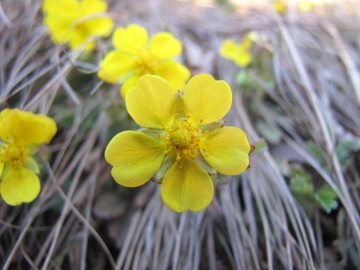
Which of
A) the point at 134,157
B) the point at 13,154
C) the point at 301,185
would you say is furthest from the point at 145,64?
the point at 301,185

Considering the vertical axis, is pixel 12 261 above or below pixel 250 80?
below

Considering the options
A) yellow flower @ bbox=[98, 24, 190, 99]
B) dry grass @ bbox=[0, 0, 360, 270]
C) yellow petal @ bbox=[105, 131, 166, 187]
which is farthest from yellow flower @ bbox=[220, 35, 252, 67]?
yellow petal @ bbox=[105, 131, 166, 187]

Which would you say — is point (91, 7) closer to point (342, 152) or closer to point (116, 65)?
point (116, 65)

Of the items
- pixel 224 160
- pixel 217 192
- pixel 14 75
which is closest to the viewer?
pixel 224 160

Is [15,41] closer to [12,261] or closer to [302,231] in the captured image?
[12,261]

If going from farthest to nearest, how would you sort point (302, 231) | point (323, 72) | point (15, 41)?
point (323, 72), point (15, 41), point (302, 231)

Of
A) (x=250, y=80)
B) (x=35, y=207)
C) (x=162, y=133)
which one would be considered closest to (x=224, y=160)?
(x=162, y=133)
